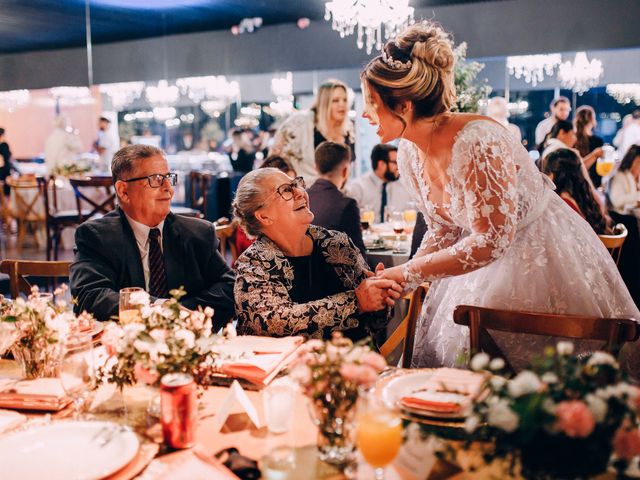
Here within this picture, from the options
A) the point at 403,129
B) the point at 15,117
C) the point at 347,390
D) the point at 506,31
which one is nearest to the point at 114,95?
the point at 15,117

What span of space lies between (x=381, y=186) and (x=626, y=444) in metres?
4.94

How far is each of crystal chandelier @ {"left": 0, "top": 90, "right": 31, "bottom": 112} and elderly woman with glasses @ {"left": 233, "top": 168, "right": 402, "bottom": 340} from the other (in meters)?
13.9

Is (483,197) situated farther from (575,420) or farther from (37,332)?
(37,332)

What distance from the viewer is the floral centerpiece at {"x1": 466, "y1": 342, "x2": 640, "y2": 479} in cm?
94

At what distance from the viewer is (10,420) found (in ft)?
4.94

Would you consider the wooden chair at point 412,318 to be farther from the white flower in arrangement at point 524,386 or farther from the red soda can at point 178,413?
the white flower in arrangement at point 524,386

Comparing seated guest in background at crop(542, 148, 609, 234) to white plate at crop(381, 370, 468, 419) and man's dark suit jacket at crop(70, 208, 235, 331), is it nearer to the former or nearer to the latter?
man's dark suit jacket at crop(70, 208, 235, 331)

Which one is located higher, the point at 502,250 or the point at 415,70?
the point at 415,70

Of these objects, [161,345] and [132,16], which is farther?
[132,16]

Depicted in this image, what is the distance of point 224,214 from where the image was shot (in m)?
9.84

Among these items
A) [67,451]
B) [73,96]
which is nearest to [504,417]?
[67,451]

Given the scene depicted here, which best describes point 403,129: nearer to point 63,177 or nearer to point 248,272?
point 248,272

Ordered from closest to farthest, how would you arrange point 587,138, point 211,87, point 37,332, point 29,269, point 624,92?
point 37,332 < point 29,269 < point 587,138 < point 624,92 < point 211,87

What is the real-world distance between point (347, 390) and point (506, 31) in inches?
337
